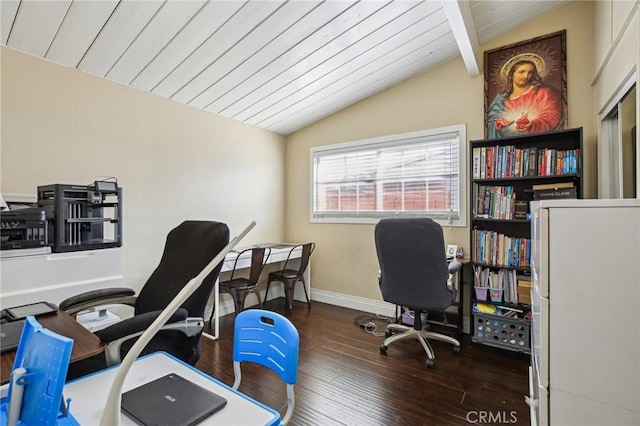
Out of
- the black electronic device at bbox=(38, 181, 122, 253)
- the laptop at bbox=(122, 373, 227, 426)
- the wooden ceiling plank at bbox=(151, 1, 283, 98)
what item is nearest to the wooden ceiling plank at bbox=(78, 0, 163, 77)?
the wooden ceiling plank at bbox=(151, 1, 283, 98)

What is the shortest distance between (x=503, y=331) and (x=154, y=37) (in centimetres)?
357

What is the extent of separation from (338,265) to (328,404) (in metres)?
2.12

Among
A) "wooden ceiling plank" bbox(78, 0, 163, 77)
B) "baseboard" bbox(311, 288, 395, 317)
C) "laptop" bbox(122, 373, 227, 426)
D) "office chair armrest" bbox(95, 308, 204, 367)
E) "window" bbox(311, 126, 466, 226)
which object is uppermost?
"wooden ceiling plank" bbox(78, 0, 163, 77)

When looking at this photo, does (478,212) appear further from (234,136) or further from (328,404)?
(234,136)

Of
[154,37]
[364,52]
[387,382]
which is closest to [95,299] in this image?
[154,37]

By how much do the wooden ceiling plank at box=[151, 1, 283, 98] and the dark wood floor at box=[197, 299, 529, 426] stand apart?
2.40m

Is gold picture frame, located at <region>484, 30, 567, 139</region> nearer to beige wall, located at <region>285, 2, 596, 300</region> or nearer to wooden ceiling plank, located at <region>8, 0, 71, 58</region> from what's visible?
beige wall, located at <region>285, 2, 596, 300</region>

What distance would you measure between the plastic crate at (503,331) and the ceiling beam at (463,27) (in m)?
2.30

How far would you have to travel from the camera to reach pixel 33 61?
2.23 metres

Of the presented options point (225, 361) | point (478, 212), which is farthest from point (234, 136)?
point (478, 212)

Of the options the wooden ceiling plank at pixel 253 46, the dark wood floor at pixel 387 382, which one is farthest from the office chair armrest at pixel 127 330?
the wooden ceiling plank at pixel 253 46

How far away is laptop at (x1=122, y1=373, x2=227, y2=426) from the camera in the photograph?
828 millimetres

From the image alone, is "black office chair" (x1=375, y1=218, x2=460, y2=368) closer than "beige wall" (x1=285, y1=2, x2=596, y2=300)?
Yes

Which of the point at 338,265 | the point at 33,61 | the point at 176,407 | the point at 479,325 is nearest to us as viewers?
the point at 176,407
